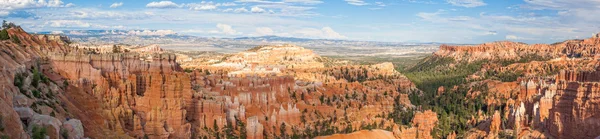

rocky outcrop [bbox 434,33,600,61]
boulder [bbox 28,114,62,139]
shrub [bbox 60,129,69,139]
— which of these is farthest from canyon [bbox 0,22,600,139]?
rocky outcrop [bbox 434,33,600,61]

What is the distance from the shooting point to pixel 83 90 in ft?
109

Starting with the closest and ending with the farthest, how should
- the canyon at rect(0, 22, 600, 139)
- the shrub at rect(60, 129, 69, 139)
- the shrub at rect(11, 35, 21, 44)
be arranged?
1. the shrub at rect(60, 129, 69, 139)
2. the canyon at rect(0, 22, 600, 139)
3. the shrub at rect(11, 35, 21, 44)

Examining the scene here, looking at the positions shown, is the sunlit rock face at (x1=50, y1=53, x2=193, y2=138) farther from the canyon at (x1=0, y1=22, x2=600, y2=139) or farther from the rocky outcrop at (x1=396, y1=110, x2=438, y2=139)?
the rocky outcrop at (x1=396, y1=110, x2=438, y2=139)

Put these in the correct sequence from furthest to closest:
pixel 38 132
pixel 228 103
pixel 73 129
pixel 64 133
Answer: pixel 228 103 → pixel 73 129 → pixel 64 133 → pixel 38 132

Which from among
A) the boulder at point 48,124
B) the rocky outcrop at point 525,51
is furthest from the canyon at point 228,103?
the rocky outcrop at point 525,51

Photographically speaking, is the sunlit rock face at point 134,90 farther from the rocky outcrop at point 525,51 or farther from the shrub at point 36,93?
the rocky outcrop at point 525,51

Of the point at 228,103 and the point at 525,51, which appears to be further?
the point at 525,51

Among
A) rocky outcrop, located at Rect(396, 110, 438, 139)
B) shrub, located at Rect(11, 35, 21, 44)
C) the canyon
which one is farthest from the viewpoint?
rocky outcrop, located at Rect(396, 110, 438, 139)

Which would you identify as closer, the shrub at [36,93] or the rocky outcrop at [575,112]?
the shrub at [36,93]


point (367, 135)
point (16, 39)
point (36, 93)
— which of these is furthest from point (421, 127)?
point (36, 93)

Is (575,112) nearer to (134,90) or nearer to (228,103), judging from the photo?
(228,103)

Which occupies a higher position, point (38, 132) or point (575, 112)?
point (38, 132)

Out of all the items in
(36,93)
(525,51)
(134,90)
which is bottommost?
(525,51)

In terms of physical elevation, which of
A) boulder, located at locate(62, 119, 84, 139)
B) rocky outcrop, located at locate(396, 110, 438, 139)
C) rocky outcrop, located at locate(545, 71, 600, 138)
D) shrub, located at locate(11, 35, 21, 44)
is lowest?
rocky outcrop, located at locate(396, 110, 438, 139)
